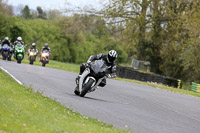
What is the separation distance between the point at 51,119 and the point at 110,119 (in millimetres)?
2085

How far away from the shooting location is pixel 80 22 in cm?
4541

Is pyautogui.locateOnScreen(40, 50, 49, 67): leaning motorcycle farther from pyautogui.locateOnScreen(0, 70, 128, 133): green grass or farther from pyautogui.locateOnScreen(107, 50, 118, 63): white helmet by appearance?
pyautogui.locateOnScreen(0, 70, 128, 133): green grass

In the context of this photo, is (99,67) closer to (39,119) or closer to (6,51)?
(39,119)

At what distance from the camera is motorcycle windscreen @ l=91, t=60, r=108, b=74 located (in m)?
13.7

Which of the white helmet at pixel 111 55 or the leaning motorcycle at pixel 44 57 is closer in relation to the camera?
the white helmet at pixel 111 55

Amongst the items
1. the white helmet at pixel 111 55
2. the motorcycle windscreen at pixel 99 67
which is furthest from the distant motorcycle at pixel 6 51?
the white helmet at pixel 111 55

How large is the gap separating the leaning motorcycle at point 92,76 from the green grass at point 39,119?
3182 millimetres

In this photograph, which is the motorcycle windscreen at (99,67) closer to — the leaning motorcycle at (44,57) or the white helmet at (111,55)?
the white helmet at (111,55)

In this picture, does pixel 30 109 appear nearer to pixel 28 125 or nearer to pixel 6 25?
pixel 28 125

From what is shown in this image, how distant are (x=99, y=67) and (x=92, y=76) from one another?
362mm

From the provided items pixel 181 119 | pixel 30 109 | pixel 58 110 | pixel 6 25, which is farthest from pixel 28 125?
pixel 6 25

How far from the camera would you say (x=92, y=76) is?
13.8 meters

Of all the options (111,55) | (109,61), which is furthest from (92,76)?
(111,55)

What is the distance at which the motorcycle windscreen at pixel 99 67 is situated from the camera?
45.0ft
